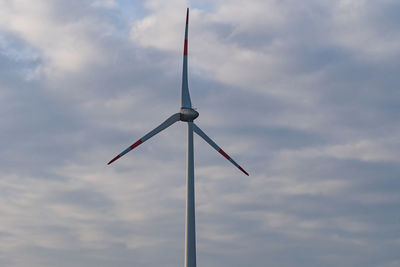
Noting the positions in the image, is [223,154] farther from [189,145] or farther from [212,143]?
[189,145]

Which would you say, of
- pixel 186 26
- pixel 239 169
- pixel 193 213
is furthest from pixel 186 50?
pixel 193 213

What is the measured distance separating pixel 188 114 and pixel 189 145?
6947 mm

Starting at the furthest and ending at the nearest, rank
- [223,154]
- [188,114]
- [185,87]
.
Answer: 1. [223,154]
2. [185,87]
3. [188,114]

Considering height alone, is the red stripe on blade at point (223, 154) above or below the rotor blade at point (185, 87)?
below

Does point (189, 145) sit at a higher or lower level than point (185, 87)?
lower

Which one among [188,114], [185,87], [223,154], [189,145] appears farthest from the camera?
[223,154]

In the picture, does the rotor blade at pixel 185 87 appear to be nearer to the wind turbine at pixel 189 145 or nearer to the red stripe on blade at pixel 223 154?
the wind turbine at pixel 189 145

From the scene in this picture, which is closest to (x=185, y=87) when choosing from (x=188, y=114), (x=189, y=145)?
(x=188, y=114)

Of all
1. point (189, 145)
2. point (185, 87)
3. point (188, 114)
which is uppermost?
point (185, 87)

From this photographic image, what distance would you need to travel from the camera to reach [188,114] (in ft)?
479

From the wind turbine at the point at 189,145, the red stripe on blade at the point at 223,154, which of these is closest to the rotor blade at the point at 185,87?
the wind turbine at the point at 189,145

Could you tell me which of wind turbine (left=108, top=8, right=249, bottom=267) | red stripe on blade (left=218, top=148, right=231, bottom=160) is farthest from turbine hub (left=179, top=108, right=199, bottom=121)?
red stripe on blade (left=218, top=148, right=231, bottom=160)

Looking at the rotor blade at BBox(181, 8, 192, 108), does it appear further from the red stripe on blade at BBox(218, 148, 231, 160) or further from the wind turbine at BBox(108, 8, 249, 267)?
the red stripe on blade at BBox(218, 148, 231, 160)

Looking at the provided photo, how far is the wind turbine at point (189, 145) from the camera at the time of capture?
13600cm
